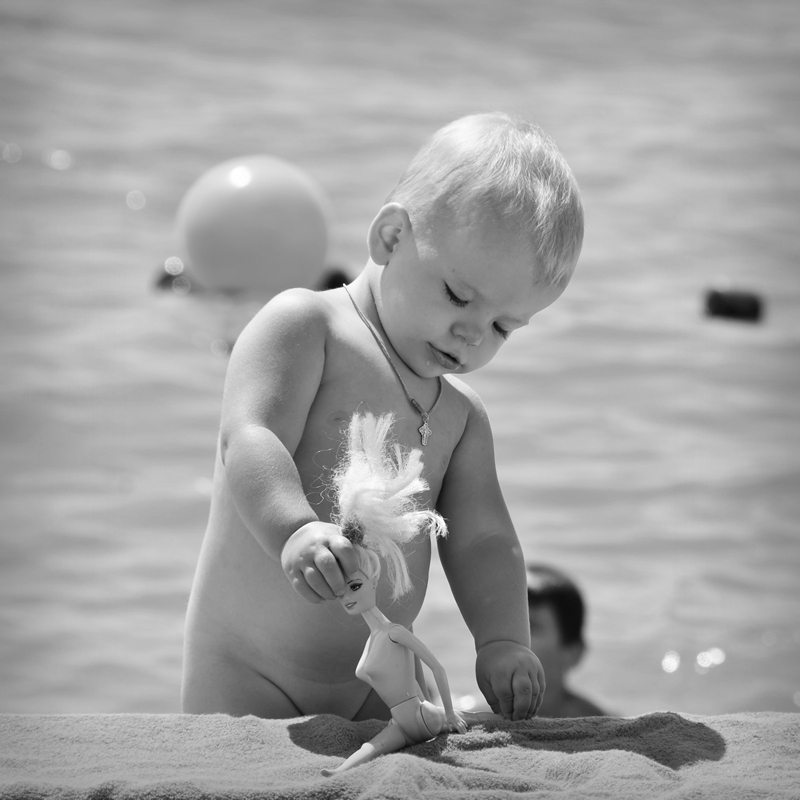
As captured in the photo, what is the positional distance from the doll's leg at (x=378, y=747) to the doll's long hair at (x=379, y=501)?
0.16m

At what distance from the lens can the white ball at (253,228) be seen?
490 centimetres

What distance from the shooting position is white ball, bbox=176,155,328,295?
4.90 metres

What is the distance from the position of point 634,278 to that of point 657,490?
211 cm

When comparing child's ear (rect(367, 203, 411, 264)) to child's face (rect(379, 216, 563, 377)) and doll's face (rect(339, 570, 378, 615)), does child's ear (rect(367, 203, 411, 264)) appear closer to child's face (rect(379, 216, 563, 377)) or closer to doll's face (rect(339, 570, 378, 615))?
child's face (rect(379, 216, 563, 377))

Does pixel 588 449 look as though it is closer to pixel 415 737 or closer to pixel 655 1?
pixel 415 737

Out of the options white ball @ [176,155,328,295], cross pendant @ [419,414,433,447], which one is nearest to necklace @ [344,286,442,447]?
cross pendant @ [419,414,433,447]

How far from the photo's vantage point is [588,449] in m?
5.53

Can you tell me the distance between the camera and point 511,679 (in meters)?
1.58

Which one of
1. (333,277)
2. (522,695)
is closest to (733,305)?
(333,277)

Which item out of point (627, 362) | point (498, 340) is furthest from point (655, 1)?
point (498, 340)

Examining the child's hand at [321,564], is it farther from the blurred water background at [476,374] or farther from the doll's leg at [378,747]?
the blurred water background at [476,374]

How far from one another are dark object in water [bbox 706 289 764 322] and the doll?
223 inches

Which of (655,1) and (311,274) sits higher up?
(655,1)

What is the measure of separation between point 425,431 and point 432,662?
353mm
